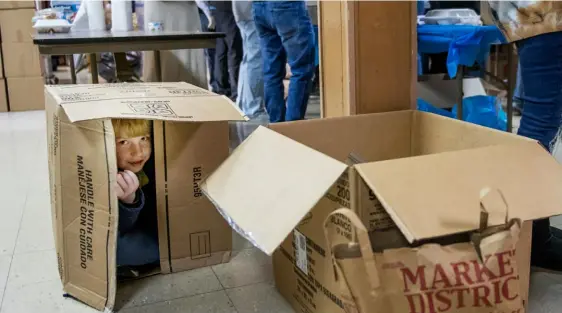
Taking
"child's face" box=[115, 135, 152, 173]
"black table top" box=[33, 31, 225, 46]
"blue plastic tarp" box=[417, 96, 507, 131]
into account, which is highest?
"black table top" box=[33, 31, 225, 46]

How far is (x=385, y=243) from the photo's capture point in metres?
1.06

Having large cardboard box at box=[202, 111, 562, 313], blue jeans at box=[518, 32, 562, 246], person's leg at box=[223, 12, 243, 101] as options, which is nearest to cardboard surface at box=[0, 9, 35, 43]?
person's leg at box=[223, 12, 243, 101]

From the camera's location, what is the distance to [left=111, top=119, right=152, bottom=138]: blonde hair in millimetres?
1446

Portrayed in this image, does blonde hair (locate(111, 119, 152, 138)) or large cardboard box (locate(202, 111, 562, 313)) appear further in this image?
blonde hair (locate(111, 119, 152, 138))

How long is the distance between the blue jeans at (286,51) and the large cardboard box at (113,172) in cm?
135

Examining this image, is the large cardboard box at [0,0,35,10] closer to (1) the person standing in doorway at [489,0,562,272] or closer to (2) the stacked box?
(2) the stacked box

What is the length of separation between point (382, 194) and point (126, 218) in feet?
2.57

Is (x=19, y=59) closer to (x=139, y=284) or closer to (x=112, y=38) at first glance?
(x=112, y=38)

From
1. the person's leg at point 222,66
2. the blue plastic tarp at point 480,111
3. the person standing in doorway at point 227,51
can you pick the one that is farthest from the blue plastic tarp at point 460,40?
the person's leg at point 222,66

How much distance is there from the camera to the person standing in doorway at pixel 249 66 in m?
3.71

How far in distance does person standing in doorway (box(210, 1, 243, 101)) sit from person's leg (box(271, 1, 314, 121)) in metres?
1.38

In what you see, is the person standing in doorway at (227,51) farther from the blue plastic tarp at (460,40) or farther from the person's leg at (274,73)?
the blue plastic tarp at (460,40)

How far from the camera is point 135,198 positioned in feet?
Answer: 5.03

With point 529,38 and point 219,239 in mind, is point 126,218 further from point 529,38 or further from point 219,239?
point 529,38
